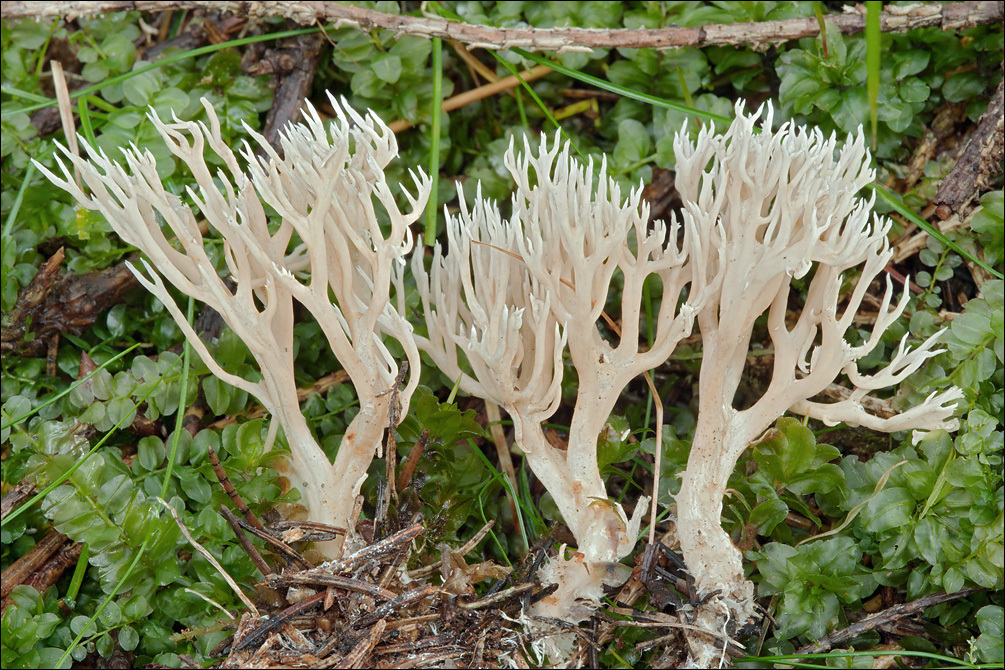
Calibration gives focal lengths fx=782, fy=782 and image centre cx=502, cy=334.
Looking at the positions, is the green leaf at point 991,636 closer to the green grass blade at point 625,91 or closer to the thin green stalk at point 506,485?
the thin green stalk at point 506,485

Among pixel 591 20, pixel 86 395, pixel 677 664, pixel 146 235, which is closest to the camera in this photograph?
pixel 146 235

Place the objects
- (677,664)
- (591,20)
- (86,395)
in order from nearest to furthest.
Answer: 1. (677,664)
2. (86,395)
3. (591,20)

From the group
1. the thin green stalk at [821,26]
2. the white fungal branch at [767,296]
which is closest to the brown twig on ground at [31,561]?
the white fungal branch at [767,296]

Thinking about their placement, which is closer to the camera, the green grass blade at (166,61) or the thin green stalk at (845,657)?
the thin green stalk at (845,657)

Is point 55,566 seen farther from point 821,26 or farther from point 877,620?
point 821,26

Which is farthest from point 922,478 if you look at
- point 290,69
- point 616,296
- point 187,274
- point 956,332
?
point 290,69

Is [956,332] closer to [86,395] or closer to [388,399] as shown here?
[388,399]

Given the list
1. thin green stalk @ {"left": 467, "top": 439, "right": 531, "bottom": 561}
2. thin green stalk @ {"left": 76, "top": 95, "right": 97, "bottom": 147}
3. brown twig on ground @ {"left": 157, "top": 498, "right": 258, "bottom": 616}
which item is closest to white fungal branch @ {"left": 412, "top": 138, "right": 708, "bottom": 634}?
thin green stalk @ {"left": 467, "top": 439, "right": 531, "bottom": 561}
